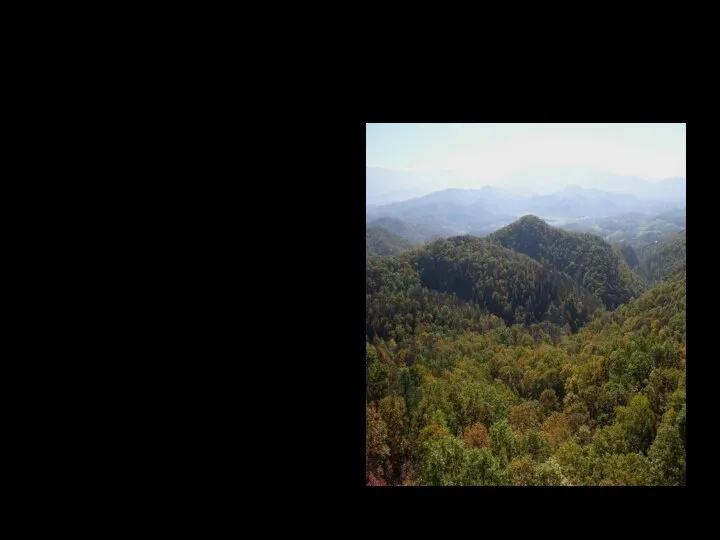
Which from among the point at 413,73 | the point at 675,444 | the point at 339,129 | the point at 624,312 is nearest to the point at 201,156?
the point at 339,129

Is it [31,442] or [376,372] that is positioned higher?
[31,442]

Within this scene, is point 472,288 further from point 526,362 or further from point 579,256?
point 579,256

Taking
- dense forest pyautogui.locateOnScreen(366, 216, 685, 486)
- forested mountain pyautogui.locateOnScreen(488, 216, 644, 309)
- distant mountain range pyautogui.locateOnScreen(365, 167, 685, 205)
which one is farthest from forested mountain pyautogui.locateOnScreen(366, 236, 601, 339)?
distant mountain range pyautogui.locateOnScreen(365, 167, 685, 205)

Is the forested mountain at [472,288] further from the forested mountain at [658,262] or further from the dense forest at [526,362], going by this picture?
the forested mountain at [658,262]

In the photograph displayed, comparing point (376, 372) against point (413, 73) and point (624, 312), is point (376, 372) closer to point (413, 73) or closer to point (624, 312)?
point (413, 73)

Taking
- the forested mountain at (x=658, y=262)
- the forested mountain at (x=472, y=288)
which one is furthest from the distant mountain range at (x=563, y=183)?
the forested mountain at (x=472, y=288)
